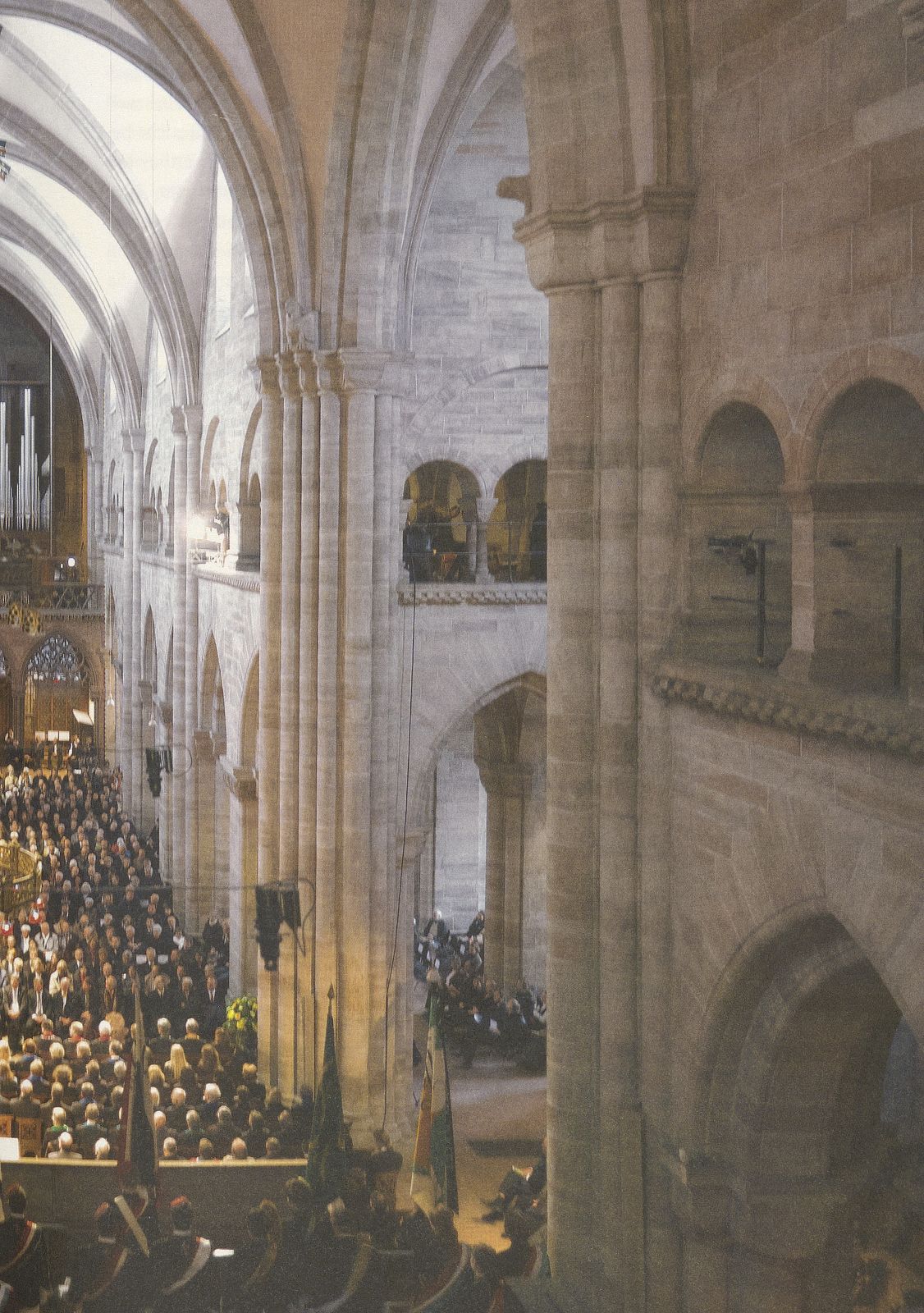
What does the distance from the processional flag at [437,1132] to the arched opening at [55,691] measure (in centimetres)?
2849

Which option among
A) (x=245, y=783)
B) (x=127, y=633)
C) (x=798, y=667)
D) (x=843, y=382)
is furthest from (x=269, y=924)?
(x=127, y=633)

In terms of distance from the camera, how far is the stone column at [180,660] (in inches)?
971

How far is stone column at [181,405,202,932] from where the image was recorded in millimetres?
24203

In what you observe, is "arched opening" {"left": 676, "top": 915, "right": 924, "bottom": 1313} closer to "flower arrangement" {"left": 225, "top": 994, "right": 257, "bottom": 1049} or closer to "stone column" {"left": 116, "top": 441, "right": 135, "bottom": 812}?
"flower arrangement" {"left": 225, "top": 994, "right": 257, "bottom": 1049}

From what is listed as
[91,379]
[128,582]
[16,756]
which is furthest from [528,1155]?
[91,379]

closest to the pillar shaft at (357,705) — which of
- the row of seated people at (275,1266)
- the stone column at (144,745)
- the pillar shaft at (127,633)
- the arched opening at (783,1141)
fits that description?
the row of seated people at (275,1266)

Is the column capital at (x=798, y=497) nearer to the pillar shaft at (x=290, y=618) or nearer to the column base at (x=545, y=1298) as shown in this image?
the column base at (x=545, y=1298)

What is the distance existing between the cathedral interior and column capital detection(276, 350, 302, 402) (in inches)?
1.7

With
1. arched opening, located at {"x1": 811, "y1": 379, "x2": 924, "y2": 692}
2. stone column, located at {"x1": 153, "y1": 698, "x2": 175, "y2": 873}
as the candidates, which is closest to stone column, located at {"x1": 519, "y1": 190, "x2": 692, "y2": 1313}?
arched opening, located at {"x1": 811, "y1": 379, "x2": 924, "y2": 692}

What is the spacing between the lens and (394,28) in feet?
44.6

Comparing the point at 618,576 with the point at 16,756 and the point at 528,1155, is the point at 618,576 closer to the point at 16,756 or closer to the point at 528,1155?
the point at 528,1155

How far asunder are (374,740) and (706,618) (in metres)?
8.64

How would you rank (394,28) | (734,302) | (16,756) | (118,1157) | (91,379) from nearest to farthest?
(734,302)
(118,1157)
(394,28)
(16,756)
(91,379)

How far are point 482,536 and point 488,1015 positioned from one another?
600 centimetres
